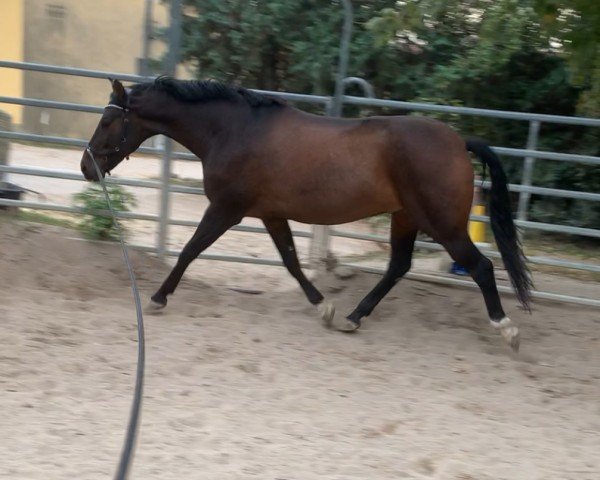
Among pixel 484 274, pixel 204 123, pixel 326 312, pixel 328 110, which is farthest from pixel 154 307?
pixel 484 274

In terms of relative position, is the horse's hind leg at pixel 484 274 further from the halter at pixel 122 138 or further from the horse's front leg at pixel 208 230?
the halter at pixel 122 138

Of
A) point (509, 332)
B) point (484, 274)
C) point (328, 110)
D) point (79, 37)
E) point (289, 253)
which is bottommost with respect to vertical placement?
point (79, 37)

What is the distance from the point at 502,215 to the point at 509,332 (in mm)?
762

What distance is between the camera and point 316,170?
559 cm

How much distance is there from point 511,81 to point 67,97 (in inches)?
325

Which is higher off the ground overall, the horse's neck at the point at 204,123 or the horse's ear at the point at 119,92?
the horse's ear at the point at 119,92

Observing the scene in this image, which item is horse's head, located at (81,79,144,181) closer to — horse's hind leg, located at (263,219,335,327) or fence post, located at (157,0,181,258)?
fence post, located at (157,0,181,258)

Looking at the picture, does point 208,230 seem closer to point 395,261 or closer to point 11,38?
point 395,261

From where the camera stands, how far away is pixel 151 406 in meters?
4.30

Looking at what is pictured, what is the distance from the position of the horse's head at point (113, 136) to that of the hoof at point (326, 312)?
1.67 metres

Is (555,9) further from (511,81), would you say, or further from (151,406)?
(511,81)

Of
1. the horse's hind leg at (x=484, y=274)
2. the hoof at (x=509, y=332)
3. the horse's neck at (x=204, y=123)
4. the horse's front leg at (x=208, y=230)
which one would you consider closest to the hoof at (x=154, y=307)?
the horse's front leg at (x=208, y=230)

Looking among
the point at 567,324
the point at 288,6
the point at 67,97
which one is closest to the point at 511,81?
the point at 288,6

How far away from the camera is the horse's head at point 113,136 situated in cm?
576
